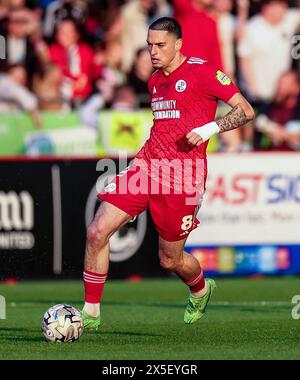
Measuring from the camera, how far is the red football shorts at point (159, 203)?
10086mm

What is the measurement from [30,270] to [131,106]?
159 inches

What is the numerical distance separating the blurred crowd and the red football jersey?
7.79 m

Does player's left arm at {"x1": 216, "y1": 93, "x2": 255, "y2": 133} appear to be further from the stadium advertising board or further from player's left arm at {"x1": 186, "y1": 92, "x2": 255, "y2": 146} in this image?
the stadium advertising board

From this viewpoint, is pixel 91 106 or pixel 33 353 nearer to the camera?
pixel 33 353

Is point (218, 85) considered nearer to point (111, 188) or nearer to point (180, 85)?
point (180, 85)

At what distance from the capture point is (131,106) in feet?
61.9

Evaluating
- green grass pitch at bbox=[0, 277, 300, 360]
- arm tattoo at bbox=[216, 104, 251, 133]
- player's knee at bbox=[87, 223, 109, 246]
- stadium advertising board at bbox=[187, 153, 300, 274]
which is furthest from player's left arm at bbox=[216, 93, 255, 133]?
stadium advertising board at bbox=[187, 153, 300, 274]

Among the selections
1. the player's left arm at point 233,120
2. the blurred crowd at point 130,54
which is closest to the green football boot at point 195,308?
the player's left arm at point 233,120

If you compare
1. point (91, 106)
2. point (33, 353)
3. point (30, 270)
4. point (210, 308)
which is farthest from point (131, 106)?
point (33, 353)

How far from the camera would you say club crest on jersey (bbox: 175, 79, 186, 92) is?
10148mm

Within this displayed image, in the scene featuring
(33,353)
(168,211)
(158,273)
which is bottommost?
(158,273)

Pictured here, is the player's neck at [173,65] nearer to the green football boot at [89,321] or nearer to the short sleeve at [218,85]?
the short sleeve at [218,85]

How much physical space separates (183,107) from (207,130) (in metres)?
0.53
